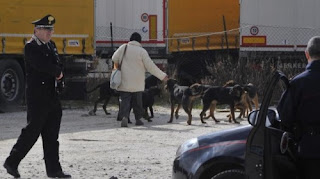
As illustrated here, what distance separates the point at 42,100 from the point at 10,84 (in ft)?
29.5

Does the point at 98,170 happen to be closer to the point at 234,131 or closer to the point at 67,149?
the point at 67,149

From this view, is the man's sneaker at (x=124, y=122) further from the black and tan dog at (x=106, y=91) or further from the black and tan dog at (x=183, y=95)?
the black and tan dog at (x=106, y=91)

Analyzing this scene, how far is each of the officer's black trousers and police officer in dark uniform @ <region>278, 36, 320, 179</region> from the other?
144 inches

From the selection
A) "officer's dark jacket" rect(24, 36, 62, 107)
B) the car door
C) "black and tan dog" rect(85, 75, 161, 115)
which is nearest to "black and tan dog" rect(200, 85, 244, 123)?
"black and tan dog" rect(85, 75, 161, 115)

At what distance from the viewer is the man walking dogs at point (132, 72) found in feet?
47.3

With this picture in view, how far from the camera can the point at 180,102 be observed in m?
15.3

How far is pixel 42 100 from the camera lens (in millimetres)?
8797

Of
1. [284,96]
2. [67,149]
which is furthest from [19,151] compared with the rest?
[284,96]

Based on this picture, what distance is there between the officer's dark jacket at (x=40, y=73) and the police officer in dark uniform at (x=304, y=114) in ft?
11.8

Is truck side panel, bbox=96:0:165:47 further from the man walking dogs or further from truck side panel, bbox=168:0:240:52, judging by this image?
the man walking dogs

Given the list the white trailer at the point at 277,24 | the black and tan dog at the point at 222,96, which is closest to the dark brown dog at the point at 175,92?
the black and tan dog at the point at 222,96

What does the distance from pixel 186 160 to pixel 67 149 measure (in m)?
4.99

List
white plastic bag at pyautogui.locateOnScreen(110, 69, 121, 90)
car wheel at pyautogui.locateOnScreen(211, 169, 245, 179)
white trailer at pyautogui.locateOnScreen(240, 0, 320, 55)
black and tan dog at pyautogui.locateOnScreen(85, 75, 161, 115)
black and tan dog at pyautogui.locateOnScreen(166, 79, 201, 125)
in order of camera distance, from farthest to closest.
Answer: white trailer at pyautogui.locateOnScreen(240, 0, 320, 55), black and tan dog at pyautogui.locateOnScreen(85, 75, 161, 115), black and tan dog at pyautogui.locateOnScreen(166, 79, 201, 125), white plastic bag at pyautogui.locateOnScreen(110, 69, 121, 90), car wheel at pyautogui.locateOnScreen(211, 169, 245, 179)

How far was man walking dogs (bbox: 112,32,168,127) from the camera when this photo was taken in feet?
47.3
